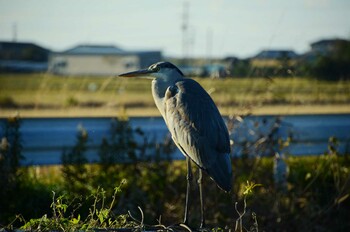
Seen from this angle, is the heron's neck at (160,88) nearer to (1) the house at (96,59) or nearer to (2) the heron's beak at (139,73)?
(2) the heron's beak at (139,73)

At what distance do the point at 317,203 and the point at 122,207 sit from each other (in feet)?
6.99

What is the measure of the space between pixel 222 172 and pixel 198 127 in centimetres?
45

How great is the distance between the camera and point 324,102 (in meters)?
18.2

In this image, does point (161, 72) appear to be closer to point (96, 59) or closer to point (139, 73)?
point (139, 73)

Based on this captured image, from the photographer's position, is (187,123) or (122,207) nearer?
(187,123)

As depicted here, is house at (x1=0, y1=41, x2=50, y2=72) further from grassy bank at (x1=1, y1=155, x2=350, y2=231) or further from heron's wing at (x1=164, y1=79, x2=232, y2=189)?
heron's wing at (x1=164, y1=79, x2=232, y2=189)

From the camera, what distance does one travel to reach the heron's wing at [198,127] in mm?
5059

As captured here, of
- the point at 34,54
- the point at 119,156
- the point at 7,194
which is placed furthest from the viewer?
the point at 34,54

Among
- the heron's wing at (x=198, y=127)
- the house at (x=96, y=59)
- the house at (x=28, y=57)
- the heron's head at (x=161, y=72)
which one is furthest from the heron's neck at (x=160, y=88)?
the house at (x=28, y=57)

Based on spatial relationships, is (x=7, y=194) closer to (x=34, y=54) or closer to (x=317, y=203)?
(x=317, y=203)

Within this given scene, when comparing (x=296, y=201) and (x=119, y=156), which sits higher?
(x=119, y=156)

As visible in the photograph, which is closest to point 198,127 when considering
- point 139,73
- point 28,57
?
point 139,73

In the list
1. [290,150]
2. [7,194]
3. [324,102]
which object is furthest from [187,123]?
[324,102]

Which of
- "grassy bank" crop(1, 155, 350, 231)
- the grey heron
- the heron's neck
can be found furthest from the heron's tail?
"grassy bank" crop(1, 155, 350, 231)
